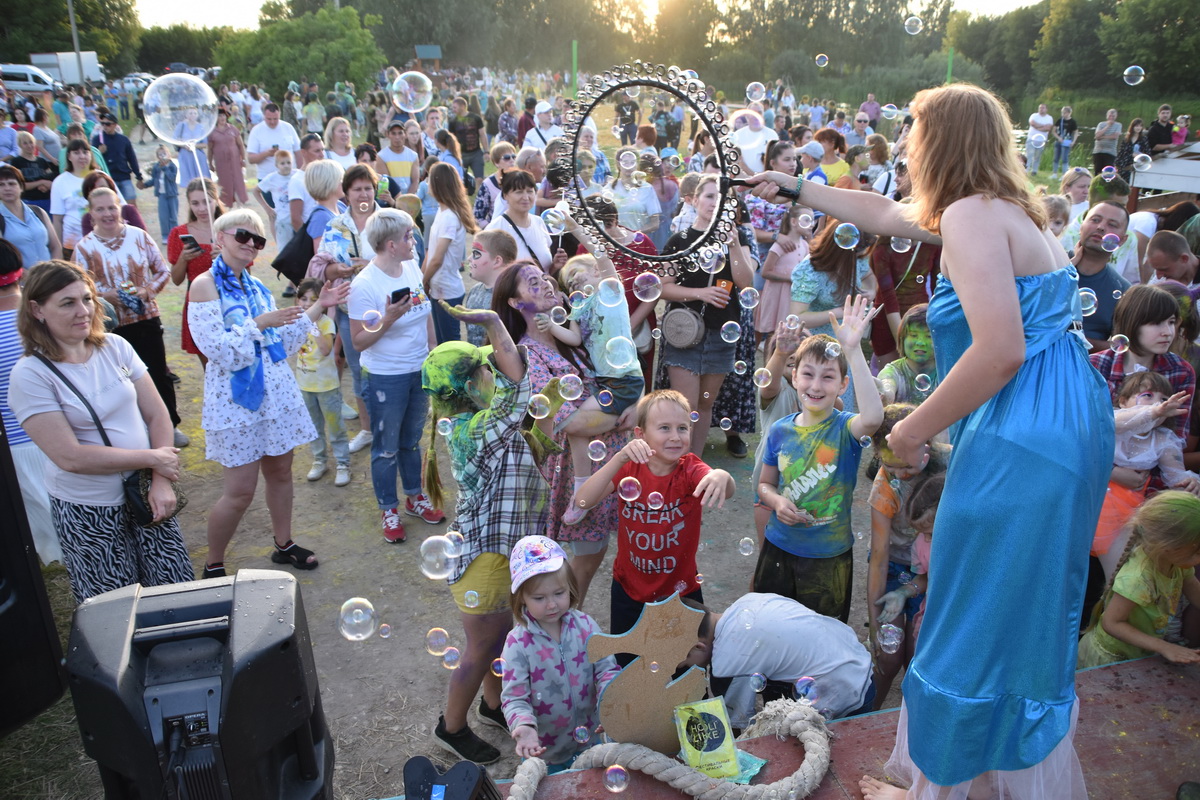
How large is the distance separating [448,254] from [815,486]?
12.0 feet

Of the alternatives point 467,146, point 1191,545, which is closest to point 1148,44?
point 467,146

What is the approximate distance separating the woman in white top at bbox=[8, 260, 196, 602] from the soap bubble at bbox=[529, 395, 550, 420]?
154 cm

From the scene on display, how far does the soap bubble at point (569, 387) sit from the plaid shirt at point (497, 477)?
5.2 inches

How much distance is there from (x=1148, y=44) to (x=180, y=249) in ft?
85.7

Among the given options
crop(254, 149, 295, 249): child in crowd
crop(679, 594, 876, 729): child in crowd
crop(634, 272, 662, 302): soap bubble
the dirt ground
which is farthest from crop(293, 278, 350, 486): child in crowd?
crop(254, 149, 295, 249): child in crowd

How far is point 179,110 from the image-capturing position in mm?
5273

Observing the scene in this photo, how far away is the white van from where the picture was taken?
30500 millimetres

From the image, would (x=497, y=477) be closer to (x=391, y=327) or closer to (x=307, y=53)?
(x=391, y=327)

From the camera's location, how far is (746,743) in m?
2.57

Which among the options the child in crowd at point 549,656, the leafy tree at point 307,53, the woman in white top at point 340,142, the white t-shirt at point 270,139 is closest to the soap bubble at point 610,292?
the child in crowd at point 549,656

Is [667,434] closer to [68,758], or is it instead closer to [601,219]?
[601,219]

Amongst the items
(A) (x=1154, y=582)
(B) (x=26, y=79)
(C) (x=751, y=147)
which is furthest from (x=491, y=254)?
(B) (x=26, y=79)

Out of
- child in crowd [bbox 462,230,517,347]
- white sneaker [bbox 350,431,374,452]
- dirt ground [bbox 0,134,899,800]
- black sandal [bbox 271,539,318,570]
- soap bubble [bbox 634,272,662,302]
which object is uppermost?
child in crowd [bbox 462,230,517,347]

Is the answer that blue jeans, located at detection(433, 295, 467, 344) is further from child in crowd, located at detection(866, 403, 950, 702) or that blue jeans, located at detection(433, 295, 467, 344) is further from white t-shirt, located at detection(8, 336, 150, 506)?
child in crowd, located at detection(866, 403, 950, 702)
